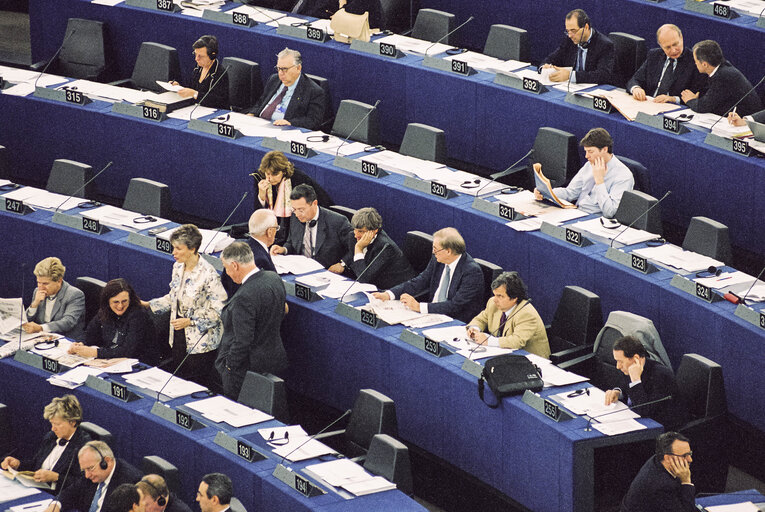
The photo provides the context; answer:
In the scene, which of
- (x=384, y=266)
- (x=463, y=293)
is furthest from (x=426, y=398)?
(x=384, y=266)

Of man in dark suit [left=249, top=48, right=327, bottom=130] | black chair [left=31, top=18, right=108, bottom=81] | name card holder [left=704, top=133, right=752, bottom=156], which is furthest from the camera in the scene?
black chair [left=31, top=18, right=108, bottom=81]

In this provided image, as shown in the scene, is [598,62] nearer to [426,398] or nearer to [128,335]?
[426,398]

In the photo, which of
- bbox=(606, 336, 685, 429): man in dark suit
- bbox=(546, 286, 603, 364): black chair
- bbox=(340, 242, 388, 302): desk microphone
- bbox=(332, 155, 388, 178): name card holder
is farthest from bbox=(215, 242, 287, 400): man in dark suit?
bbox=(606, 336, 685, 429): man in dark suit

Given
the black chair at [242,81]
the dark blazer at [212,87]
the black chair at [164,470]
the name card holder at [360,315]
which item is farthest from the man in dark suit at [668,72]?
the black chair at [164,470]

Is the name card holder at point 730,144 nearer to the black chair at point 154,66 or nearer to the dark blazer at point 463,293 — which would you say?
the dark blazer at point 463,293

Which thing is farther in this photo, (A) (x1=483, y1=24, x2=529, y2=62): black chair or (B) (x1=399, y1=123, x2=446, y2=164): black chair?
(A) (x1=483, y1=24, x2=529, y2=62): black chair

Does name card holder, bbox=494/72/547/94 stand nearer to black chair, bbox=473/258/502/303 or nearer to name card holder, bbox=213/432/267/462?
black chair, bbox=473/258/502/303

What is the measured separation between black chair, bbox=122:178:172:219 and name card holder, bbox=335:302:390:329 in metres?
1.72

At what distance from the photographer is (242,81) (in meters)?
9.38

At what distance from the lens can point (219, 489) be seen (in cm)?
558

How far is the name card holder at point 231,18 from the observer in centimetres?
977

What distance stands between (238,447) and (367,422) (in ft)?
2.01

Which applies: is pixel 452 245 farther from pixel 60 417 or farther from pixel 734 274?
pixel 60 417

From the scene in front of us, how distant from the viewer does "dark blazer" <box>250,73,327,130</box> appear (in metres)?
8.91
